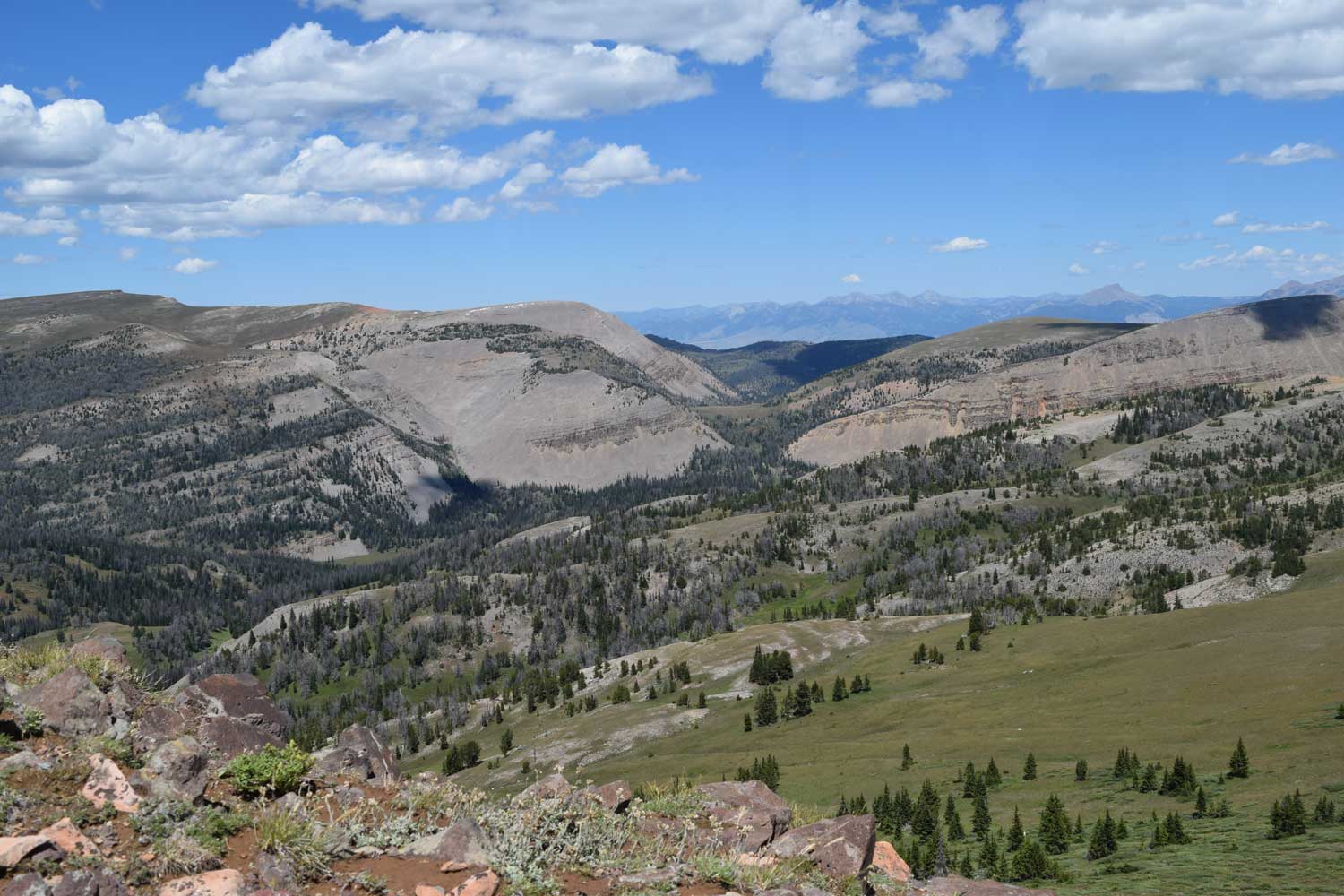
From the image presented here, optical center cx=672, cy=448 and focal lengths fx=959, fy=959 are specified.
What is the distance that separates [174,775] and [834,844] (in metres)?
13.2

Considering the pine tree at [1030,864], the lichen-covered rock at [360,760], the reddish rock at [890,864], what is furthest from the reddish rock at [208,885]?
the pine tree at [1030,864]

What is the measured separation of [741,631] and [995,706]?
8095 cm

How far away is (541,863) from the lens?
1792cm

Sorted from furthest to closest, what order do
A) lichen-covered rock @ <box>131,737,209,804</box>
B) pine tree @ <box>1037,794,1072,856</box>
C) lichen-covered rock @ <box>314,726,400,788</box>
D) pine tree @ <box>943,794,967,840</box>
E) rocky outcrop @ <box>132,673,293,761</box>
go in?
pine tree @ <box>943,794,967,840</box>, pine tree @ <box>1037,794,1072,856</box>, lichen-covered rock @ <box>314,726,400,788</box>, rocky outcrop @ <box>132,673,293,761</box>, lichen-covered rock @ <box>131,737,209,804</box>

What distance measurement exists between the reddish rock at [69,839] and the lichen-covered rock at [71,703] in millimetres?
4304

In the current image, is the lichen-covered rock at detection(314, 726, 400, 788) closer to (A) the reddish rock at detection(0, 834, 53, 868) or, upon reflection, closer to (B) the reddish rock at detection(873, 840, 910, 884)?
(A) the reddish rock at detection(0, 834, 53, 868)

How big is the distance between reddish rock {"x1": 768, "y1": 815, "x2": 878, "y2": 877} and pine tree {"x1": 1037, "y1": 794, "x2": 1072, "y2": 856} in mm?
35562

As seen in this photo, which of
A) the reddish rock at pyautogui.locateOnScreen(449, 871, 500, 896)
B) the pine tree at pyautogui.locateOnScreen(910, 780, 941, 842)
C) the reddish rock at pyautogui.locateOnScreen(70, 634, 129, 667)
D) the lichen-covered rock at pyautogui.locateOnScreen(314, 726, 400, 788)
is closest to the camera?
the reddish rock at pyautogui.locateOnScreen(449, 871, 500, 896)

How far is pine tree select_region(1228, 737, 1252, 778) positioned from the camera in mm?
56688

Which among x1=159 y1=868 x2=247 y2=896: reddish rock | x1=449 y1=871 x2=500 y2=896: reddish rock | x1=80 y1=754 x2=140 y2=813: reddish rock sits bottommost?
x1=449 y1=871 x2=500 y2=896: reddish rock

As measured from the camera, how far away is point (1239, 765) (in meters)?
56.9

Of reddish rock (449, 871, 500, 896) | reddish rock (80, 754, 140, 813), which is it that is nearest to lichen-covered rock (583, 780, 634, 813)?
reddish rock (449, 871, 500, 896)

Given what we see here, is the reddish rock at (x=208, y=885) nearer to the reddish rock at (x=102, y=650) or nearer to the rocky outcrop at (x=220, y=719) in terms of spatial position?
the rocky outcrop at (x=220, y=719)

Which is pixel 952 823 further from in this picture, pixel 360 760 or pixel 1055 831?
pixel 360 760
